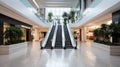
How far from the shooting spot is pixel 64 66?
7758 mm

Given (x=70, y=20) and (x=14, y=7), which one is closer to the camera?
(x=14, y=7)

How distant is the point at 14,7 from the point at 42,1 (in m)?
19.1

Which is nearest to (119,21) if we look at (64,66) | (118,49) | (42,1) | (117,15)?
(117,15)

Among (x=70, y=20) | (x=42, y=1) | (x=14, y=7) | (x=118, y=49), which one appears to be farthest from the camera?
(x=70, y=20)

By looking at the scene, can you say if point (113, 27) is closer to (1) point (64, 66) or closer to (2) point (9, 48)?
(1) point (64, 66)

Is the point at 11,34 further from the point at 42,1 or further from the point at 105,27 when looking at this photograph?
the point at 42,1

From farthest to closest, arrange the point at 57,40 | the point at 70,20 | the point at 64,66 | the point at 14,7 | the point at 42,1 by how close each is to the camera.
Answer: the point at 70,20 < the point at 42,1 < the point at 57,40 < the point at 14,7 < the point at 64,66

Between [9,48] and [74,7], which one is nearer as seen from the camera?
Answer: [9,48]

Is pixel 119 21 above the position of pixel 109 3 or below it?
below

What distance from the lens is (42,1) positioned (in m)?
31.3

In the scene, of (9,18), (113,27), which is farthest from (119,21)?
(9,18)

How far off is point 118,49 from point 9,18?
973 centimetres

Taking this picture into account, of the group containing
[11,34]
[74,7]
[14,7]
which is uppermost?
[74,7]

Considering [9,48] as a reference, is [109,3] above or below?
above
